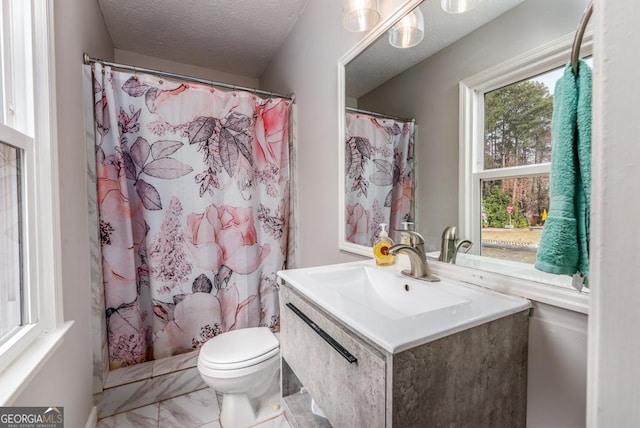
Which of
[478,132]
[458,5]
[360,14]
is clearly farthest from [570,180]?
[360,14]

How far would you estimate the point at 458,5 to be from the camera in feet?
3.16

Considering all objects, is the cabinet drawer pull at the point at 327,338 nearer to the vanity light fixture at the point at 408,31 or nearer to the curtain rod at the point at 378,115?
the curtain rod at the point at 378,115

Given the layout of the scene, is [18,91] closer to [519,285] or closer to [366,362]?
[366,362]

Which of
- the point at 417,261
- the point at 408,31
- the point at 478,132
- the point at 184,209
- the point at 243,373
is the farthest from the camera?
the point at 184,209

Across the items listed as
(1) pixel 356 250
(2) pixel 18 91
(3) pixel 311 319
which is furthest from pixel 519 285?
(2) pixel 18 91

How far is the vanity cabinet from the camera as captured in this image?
594 millimetres

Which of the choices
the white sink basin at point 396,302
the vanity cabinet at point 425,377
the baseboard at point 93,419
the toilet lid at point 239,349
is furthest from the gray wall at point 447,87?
the baseboard at point 93,419

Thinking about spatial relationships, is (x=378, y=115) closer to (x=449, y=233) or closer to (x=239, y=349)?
(x=449, y=233)

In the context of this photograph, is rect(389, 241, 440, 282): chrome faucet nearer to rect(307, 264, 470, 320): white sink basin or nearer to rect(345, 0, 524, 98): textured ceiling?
rect(307, 264, 470, 320): white sink basin

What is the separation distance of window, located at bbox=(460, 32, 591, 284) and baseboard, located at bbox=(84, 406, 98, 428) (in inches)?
74.8

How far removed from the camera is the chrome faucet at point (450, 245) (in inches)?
38.5

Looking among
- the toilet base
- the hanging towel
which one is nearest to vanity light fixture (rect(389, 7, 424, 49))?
the hanging towel

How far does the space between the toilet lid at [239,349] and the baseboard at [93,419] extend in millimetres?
589

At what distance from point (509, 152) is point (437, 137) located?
0.28m
